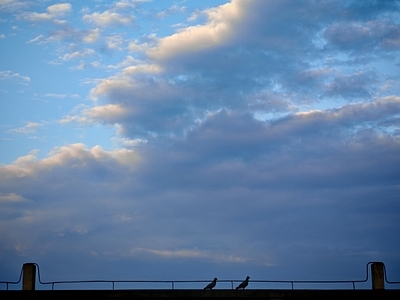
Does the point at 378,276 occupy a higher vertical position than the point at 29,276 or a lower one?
lower

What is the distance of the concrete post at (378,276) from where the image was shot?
44594 millimetres

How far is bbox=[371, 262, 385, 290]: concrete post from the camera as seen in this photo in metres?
44.6

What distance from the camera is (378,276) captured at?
44.7 meters
